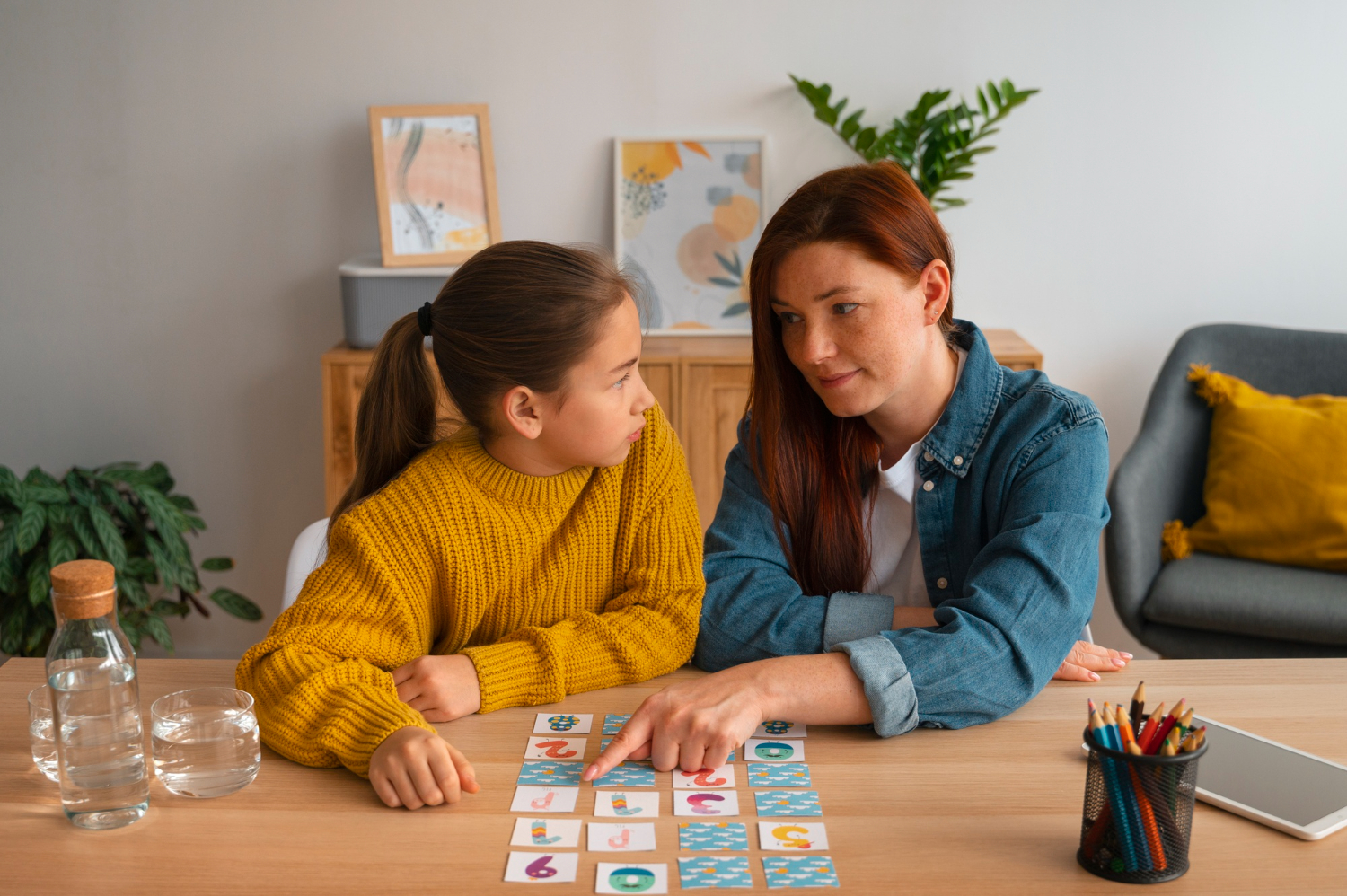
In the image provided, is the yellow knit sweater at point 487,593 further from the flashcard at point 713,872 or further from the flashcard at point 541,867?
the flashcard at point 713,872

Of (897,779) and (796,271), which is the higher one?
(796,271)

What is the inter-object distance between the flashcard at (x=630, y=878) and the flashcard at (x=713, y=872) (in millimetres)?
16

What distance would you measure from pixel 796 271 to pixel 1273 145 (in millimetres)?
2444

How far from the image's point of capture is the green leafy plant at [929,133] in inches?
117

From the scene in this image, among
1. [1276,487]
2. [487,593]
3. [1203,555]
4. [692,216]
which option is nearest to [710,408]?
[692,216]

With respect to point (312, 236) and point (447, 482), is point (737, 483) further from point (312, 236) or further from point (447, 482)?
point (312, 236)

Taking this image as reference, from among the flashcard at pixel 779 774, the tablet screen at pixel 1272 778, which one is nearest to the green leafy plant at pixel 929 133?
the tablet screen at pixel 1272 778

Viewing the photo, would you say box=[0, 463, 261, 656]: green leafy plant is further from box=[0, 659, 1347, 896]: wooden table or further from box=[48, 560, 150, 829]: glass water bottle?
box=[48, 560, 150, 829]: glass water bottle

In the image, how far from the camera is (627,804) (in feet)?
3.38

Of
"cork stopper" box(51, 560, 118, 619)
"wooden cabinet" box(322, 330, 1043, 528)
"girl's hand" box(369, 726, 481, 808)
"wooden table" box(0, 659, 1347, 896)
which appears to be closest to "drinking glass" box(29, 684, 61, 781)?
"wooden table" box(0, 659, 1347, 896)

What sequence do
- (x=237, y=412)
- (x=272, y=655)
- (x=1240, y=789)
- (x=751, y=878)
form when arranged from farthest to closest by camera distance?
(x=237, y=412), (x=272, y=655), (x=1240, y=789), (x=751, y=878)

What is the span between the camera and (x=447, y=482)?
1337mm

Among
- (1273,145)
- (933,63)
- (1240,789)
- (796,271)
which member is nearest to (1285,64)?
(1273,145)

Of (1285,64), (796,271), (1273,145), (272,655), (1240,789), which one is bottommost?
(1240,789)
